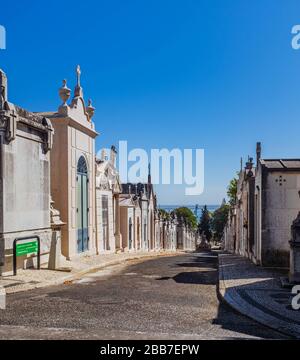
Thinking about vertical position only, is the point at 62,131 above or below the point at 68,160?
above

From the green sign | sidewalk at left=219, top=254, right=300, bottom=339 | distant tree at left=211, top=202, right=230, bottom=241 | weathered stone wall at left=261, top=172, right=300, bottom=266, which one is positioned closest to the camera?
sidewalk at left=219, top=254, right=300, bottom=339

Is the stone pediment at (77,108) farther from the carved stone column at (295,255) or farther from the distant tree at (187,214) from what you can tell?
the distant tree at (187,214)

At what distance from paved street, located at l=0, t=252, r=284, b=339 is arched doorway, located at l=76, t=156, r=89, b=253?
603 centimetres

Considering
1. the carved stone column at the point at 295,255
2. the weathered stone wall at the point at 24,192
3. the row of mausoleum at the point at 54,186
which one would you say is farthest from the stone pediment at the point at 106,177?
the carved stone column at the point at 295,255

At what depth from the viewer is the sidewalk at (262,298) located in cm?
660

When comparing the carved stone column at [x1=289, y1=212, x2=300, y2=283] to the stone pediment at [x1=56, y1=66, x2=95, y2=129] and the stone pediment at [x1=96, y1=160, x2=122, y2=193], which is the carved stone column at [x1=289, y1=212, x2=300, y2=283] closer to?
the stone pediment at [x1=56, y1=66, x2=95, y2=129]

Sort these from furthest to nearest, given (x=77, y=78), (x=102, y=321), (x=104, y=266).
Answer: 1. (x=77, y=78)
2. (x=104, y=266)
3. (x=102, y=321)

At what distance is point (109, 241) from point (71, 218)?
19.3ft

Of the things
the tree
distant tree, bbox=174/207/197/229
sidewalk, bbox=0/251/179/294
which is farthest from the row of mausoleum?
distant tree, bbox=174/207/197/229

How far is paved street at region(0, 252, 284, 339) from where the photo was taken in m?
5.68

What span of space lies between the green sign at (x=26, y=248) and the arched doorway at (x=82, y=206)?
4.98 m

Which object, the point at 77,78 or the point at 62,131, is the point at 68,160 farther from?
the point at 77,78
